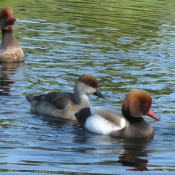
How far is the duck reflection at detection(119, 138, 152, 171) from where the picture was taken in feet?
41.3

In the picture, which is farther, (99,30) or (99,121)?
(99,30)

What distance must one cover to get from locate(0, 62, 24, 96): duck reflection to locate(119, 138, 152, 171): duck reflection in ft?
13.4

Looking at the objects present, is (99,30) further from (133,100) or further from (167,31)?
(133,100)

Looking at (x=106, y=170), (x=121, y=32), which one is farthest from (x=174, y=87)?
(x=121, y=32)

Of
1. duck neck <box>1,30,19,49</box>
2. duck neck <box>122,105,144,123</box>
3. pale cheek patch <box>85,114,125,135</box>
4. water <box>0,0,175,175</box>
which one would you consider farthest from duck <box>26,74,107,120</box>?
duck neck <box>1,30,19,49</box>

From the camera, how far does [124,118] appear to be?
48.4 ft

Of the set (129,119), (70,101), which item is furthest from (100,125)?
(70,101)

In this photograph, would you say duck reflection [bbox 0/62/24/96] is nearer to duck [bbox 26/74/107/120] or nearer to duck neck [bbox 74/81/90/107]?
duck [bbox 26/74/107/120]

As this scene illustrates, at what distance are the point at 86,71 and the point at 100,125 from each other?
→ 5.22 metres


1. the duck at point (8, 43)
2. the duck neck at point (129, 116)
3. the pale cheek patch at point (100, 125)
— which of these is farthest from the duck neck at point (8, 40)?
the duck neck at point (129, 116)

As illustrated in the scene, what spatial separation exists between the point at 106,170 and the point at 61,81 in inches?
266

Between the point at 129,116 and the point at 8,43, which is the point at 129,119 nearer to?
the point at 129,116

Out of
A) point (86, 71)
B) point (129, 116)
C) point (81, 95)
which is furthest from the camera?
point (86, 71)

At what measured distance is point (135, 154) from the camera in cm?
1333
